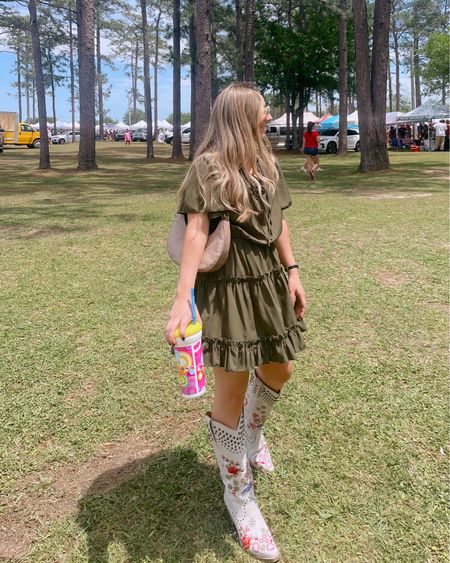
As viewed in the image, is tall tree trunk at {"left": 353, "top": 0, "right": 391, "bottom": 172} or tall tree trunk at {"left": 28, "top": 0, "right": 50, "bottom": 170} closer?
tall tree trunk at {"left": 353, "top": 0, "right": 391, "bottom": 172}

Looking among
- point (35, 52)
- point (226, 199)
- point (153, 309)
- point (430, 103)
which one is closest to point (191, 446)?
point (226, 199)

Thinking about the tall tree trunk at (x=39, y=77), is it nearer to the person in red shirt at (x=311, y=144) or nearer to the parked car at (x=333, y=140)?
the person in red shirt at (x=311, y=144)

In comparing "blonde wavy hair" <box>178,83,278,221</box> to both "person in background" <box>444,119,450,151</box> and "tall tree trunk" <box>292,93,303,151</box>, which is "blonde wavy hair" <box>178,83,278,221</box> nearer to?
"person in background" <box>444,119,450,151</box>

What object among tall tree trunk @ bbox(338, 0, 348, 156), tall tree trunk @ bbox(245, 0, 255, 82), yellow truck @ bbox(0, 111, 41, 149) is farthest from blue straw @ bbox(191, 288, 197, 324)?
yellow truck @ bbox(0, 111, 41, 149)

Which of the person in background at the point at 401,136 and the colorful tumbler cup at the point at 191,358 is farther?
the person in background at the point at 401,136

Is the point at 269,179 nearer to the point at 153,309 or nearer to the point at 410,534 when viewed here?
the point at 410,534

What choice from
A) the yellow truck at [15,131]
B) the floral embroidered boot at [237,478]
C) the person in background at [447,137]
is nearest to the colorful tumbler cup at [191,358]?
the floral embroidered boot at [237,478]

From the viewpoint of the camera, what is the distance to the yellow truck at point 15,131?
37062 millimetres

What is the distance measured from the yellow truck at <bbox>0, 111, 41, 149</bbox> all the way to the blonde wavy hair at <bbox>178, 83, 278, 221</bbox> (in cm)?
3905

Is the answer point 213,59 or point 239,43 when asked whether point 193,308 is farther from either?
point 213,59

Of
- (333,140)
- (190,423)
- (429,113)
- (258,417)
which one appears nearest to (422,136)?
(429,113)

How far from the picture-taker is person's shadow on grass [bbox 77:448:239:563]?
2.03m

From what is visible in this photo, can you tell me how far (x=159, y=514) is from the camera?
2.21 m

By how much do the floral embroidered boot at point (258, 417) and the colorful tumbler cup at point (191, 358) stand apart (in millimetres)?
533
